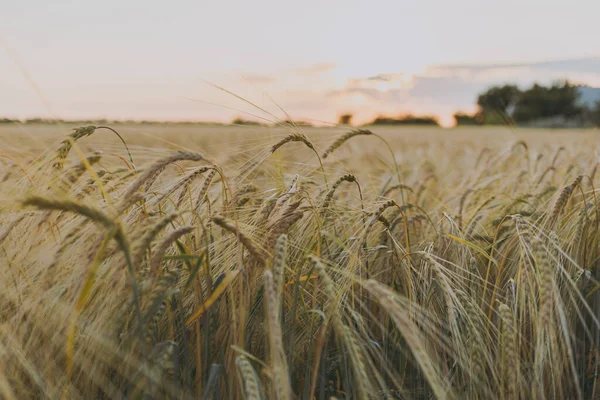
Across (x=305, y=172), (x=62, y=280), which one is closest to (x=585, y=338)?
(x=305, y=172)

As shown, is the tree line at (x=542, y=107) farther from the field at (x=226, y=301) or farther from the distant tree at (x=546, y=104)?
the field at (x=226, y=301)

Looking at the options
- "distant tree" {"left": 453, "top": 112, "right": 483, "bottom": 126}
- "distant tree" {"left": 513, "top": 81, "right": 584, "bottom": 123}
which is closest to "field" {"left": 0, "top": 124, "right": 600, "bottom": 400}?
"distant tree" {"left": 453, "top": 112, "right": 483, "bottom": 126}

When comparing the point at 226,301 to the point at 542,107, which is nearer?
the point at 226,301

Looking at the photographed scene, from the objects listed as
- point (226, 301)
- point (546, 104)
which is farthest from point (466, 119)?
point (226, 301)

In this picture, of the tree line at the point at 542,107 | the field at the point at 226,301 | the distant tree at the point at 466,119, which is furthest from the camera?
the tree line at the point at 542,107

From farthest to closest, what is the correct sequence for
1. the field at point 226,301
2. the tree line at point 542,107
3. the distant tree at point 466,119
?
the tree line at point 542,107 < the distant tree at point 466,119 < the field at point 226,301

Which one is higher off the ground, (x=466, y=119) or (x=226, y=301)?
(x=226, y=301)

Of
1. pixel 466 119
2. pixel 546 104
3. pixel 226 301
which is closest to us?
pixel 226 301

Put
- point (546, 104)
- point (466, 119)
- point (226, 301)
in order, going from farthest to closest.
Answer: point (546, 104), point (466, 119), point (226, 301)

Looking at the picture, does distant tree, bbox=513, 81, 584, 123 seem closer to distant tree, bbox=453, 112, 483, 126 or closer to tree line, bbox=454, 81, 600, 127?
tree line, bbox=454, 81, 600, 127

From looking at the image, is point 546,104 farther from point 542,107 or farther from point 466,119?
point 466,119

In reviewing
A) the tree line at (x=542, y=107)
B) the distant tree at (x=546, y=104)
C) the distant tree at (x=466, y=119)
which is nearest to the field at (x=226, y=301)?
the distant tree at (x=466, y=119)

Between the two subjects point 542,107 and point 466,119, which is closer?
point 466,119

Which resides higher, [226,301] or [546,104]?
[226,301]
